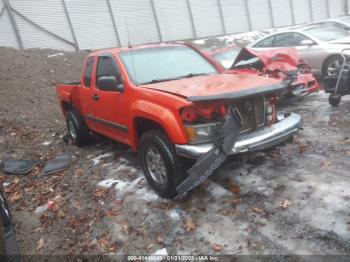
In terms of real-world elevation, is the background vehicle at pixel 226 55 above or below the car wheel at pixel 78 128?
above

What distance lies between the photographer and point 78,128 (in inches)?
285

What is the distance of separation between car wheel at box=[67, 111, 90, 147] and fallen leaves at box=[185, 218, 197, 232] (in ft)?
12.4

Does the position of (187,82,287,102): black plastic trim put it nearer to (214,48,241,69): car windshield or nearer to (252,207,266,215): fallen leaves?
(252,207,266,215): fallen leaves

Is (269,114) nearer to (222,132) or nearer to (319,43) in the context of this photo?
(222,132)

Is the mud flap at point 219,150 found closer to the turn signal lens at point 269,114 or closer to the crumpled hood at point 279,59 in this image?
the turn signal lens at point 269,114

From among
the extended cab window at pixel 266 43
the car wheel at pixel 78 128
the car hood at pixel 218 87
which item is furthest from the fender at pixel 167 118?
the extended cab window at pixel 266 43

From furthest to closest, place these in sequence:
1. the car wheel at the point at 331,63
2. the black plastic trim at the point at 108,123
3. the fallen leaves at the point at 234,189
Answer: the car wheel at the point at 331,63 → the black plastic trim at the point at 108,123 → the fallen leaves at the point at 234,189

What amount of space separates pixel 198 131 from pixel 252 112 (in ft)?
2.65

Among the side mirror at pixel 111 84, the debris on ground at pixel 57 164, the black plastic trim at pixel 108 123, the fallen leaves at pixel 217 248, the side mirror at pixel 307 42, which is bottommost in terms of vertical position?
the fallen leaves at pixel 217 248

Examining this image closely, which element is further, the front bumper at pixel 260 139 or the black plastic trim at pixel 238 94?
the front bumper at pixel 260 139

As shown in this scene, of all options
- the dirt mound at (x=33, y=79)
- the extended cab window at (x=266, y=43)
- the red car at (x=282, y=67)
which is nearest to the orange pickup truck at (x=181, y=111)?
the red car at (x=282, y=67)

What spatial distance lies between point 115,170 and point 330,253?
3544 mm

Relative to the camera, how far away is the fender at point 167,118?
4117 mm

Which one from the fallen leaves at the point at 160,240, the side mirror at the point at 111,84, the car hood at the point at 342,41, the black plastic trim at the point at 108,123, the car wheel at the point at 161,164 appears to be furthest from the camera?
the car hood at the point at 342,41
